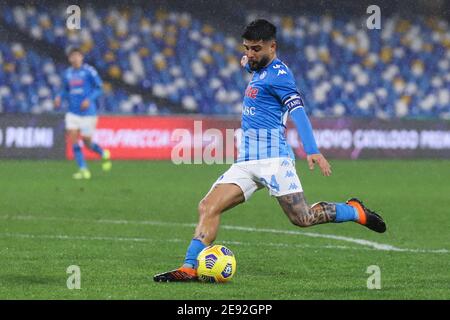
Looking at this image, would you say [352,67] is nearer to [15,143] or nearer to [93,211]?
A: [15,143]

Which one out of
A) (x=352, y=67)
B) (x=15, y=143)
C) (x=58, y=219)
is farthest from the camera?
(x=352, y=67)

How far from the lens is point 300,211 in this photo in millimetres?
8539

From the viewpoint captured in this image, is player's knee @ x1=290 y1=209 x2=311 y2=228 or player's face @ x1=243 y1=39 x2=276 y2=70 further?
player's knee @ x1=290 y1=209 x2=311 y2=228

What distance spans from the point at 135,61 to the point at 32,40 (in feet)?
9.99

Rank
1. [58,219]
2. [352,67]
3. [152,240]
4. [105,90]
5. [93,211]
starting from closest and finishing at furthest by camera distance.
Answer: [152,240] → [58,219] → [93,211] → [105,90] → [352,67]

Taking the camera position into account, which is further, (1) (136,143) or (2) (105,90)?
(2) (105,90)

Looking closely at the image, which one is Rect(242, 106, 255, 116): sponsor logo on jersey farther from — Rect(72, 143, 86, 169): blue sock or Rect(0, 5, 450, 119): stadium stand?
Rect(0, 5, 450, 119): stadium stand

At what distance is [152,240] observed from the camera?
11.4 metres

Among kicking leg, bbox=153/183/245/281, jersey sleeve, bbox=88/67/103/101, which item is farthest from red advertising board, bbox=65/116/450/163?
kicking leg, bbox=153/183/245/281

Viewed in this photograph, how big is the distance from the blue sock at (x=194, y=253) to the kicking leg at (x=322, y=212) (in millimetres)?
725

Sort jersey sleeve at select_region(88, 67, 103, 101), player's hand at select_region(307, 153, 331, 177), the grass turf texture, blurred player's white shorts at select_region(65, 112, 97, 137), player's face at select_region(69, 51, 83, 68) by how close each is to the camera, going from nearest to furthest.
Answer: the grass turf texture < player's hand at select_region(307, 153, 331, 177) < player's face at select_region(69, 51, 83, 68) < jersey sleeve at select_region(88, 67, 103, 101) < blurred player's white shorts at select_region(65, 112, 97, 137)

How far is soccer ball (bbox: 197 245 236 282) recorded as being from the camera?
8.29 metres

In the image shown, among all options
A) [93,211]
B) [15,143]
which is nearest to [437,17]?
[15,143]

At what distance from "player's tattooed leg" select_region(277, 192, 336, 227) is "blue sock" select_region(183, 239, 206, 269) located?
2.38 ft
